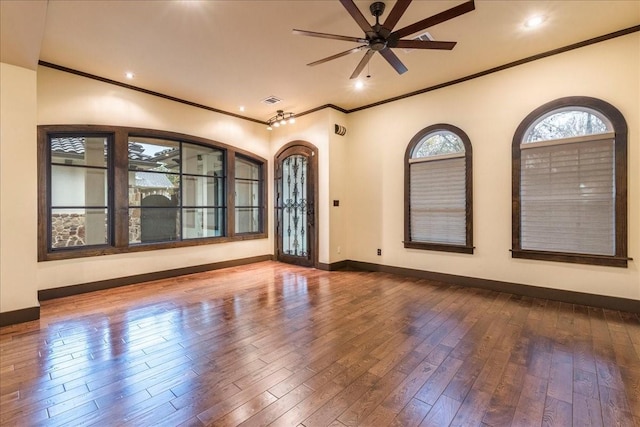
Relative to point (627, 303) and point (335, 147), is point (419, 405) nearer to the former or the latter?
point (627, 303)

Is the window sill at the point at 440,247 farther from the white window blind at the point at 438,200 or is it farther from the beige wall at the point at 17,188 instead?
the beige wall at the point at 17,188

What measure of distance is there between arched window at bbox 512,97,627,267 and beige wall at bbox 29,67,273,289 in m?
5.05

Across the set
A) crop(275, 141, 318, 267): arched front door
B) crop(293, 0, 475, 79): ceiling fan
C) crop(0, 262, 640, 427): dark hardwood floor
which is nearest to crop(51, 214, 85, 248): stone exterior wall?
crop(0, 262, 640, 427): dark hardwood floor

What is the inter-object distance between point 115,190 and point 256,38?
3198 millimetres

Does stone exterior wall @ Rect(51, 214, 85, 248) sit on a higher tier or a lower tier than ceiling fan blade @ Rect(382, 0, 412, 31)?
lower

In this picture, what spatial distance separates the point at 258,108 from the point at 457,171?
388 centimetres

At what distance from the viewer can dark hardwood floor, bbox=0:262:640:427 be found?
5.78ft

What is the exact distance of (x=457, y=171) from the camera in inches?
183

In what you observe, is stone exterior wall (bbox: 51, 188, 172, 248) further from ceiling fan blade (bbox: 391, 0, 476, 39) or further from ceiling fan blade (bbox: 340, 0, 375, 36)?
ceiling fan blade (bbox: 391, 0, 476, 39)

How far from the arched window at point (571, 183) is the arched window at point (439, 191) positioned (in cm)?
68

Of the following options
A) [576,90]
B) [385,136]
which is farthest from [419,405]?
[385,136]

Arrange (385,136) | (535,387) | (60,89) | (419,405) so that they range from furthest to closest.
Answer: (385,136)
(60,89)
(535,387)
(419,405)

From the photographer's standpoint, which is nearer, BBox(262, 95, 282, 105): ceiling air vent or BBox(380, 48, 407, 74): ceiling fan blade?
BBox(380, 48, 407, 74): ceiling fan blade

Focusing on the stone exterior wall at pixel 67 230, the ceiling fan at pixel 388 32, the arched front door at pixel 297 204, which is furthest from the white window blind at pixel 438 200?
the stone exterior wall at pixel 67 230
